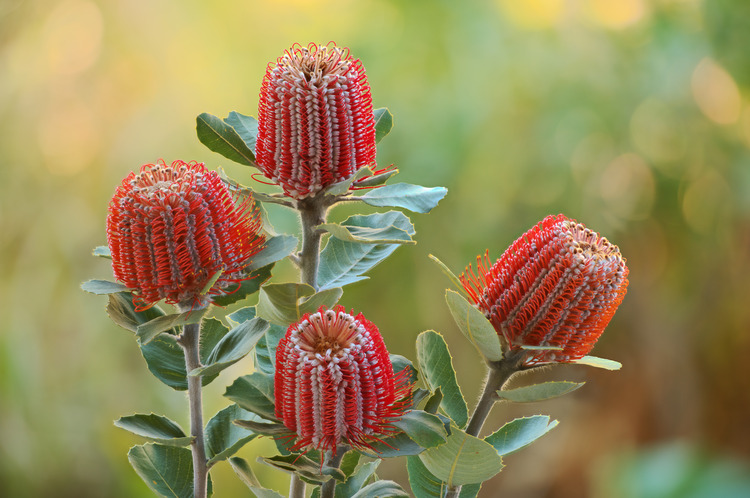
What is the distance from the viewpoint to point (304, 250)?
460 mm

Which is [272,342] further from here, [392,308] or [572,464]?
[572,464]

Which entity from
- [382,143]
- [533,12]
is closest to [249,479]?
[382,143]

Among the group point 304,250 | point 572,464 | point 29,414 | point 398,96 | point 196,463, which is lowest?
point 572,464

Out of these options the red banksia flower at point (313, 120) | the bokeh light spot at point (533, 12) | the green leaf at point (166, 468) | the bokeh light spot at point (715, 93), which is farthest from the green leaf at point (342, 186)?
the bokeh light spot at point (715, 93)

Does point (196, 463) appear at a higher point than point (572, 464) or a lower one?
higher

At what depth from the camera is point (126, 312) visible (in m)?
0.46

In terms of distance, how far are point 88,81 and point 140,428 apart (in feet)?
4.36

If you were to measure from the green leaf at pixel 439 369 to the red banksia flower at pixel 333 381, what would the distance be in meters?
0.07

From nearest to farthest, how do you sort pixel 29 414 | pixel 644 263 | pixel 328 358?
pixel 328 358, pixel 29 414, pixel 644 263

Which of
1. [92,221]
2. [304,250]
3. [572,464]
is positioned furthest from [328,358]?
[572,464]

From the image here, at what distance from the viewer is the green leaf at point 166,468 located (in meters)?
0.50

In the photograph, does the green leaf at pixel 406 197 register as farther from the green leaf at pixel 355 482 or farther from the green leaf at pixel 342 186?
the green leaf at pixel 355 482

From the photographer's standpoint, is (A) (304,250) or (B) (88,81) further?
(B) (88,81)

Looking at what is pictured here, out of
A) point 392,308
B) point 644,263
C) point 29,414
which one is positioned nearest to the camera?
point 29,414
